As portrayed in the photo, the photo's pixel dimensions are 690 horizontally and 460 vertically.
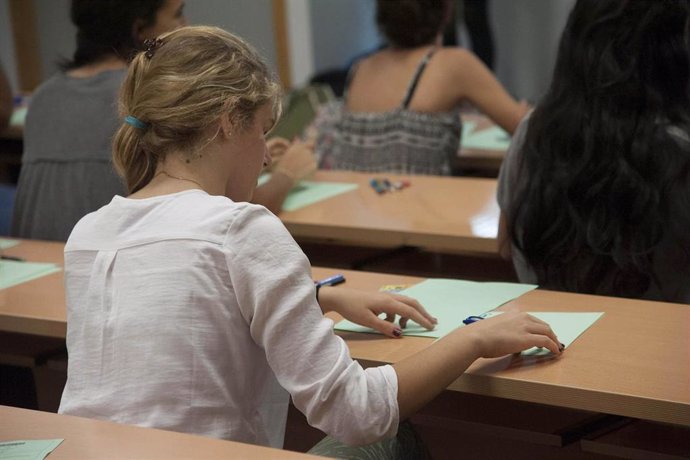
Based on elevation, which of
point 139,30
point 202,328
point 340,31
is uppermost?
point 139,30

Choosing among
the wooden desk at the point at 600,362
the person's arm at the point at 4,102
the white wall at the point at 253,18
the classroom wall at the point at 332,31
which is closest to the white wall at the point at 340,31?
the classroom wall at the point at 332,31

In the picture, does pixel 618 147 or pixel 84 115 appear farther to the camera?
pixel 84 115

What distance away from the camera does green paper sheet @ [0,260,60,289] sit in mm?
2506

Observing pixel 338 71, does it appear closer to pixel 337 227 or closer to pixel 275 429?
pixel 337 227

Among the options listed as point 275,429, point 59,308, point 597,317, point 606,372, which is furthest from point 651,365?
point 59,308

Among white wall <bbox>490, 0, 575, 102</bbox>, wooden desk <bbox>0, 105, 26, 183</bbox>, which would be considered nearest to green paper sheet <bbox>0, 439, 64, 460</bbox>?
wooden desk <bbox>0, 105, 26, 183</bbox>

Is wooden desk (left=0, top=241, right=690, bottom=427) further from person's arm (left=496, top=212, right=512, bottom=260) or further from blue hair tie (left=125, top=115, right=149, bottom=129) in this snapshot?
blue hair tie (left=125, top=115, right=149, bottom=129)

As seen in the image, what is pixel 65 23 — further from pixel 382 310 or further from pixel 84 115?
pixel 382 310

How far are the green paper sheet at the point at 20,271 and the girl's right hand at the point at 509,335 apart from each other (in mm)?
1211

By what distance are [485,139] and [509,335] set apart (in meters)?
2.42

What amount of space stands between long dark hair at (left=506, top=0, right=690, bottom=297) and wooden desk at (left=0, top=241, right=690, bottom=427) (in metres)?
0.24

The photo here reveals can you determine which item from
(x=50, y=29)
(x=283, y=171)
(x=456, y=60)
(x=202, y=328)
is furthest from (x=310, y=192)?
(x=50, y=29)

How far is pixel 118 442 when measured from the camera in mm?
1449

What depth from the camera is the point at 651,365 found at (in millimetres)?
1708
